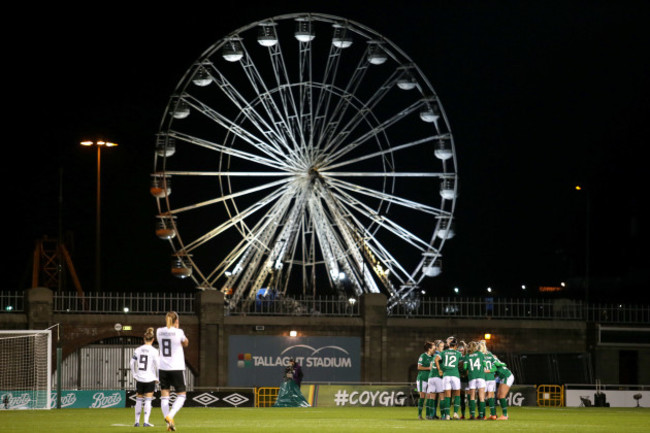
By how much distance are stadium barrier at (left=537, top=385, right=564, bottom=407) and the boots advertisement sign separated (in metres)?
8.46

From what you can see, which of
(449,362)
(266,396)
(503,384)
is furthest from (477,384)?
(266,396)

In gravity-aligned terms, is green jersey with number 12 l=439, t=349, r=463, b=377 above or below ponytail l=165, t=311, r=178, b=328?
below

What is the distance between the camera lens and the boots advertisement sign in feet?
150

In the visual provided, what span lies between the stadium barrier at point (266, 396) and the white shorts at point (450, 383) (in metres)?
11.4

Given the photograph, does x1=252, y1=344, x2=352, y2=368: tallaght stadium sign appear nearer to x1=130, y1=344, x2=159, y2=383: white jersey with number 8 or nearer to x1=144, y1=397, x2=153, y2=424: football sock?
x1=130, y1=344, x2=159, y2=383: white jersey with number 8

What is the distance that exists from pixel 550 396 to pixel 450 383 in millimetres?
14262

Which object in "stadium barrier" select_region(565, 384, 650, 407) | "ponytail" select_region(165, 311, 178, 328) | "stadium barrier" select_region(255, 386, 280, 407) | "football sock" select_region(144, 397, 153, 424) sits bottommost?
"stadium barrier" select_region(565, 384, 650, 407)

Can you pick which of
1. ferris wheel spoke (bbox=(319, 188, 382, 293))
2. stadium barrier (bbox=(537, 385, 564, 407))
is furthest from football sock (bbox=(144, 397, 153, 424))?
ferris wheel spoke (bbox=(319, 188, 382, 293))

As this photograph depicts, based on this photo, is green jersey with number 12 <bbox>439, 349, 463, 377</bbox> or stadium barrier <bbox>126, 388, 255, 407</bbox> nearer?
green jersey with number 12 <bbox>439, 349, 463, 377</bbox>

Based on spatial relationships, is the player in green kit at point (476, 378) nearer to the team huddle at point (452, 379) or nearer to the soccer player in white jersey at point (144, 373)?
the team huddle at point (452, 379)

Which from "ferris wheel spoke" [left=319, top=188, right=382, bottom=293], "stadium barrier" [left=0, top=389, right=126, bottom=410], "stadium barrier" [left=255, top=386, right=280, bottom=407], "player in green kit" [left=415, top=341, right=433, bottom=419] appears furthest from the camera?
"ferris wheel spoke" [left=319, top=188, right=382, bottom=293]

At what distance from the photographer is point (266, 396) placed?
38281mm

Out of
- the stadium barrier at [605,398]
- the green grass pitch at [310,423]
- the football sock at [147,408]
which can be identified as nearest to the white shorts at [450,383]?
the green grass pitch at [310,423]

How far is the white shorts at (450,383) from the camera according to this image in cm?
2761
